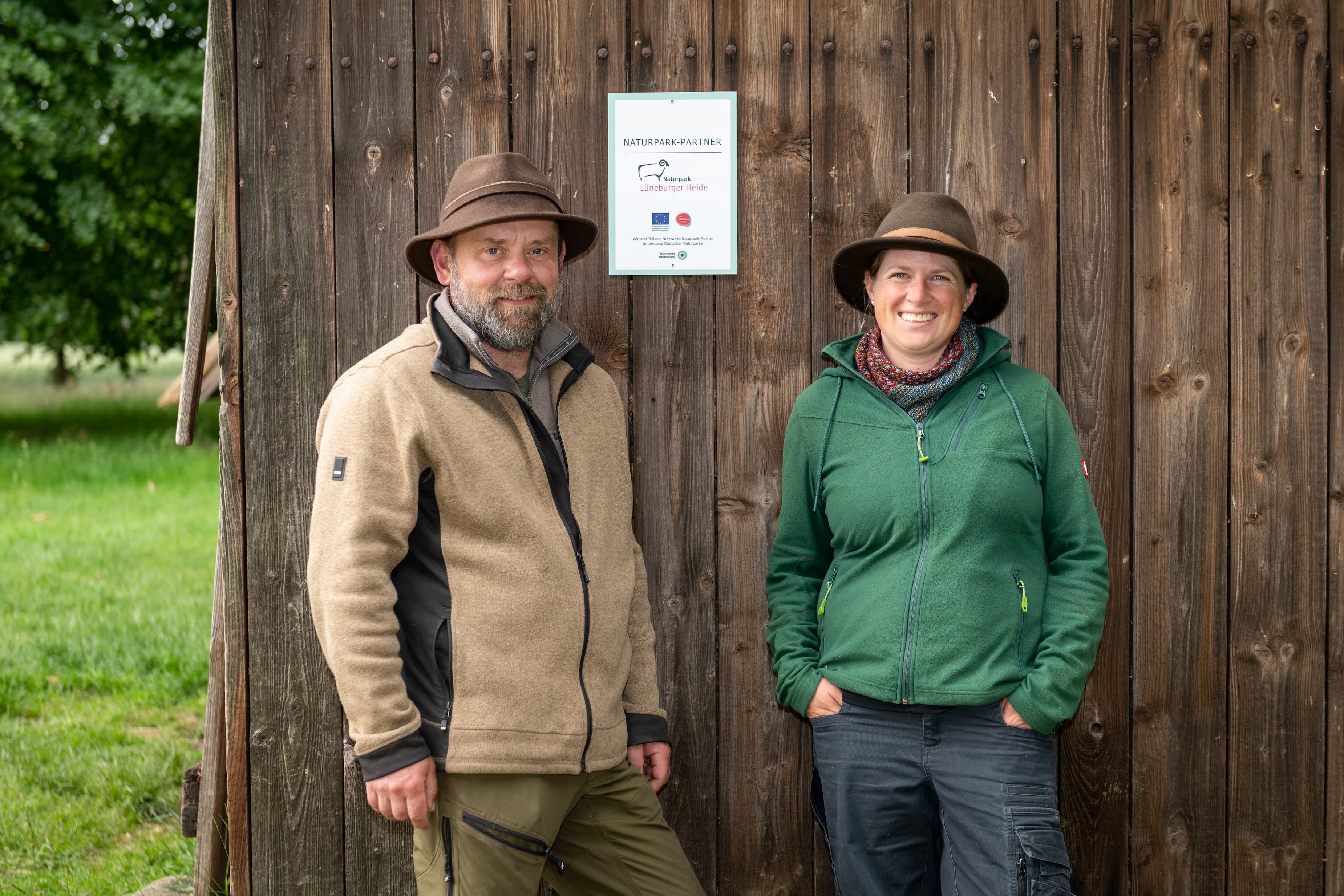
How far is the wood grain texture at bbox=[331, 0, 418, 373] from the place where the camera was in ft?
10.5

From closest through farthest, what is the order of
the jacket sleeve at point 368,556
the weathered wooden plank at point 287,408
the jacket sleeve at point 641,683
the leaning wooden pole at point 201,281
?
the jacket sleeve at point 368,556 < the jacket sleeve at point 641,683 < the weathered wooden plank at point 287,408 < the leaning wooden pole at point 201,281

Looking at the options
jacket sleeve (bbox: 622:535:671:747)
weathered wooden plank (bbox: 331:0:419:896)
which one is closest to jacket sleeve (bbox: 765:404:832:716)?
jacket sleeve (bbox: 622:535:671:747)

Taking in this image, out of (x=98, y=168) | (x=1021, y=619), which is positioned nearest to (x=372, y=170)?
(x=1021, y=619)

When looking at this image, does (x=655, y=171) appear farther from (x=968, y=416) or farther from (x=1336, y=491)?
(x=1336, y=491)

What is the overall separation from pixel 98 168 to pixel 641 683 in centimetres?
1440

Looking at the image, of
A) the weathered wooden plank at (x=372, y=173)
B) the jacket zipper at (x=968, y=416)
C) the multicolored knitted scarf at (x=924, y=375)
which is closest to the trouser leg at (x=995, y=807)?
the jacket zipper at (x=968, y=416)

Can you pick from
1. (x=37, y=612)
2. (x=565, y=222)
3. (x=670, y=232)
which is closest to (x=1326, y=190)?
(x=670, y=232)

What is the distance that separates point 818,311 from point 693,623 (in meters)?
0.99

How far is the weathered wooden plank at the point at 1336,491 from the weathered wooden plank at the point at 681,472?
1.78 metres

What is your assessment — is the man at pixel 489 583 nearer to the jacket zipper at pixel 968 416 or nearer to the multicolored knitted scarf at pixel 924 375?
the multicolored knitted scarf at pixel 924 375

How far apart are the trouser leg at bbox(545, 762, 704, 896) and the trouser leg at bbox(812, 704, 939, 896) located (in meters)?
0.39

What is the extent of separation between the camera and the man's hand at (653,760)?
9.25 feet

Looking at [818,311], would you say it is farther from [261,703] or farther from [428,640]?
[261,703]

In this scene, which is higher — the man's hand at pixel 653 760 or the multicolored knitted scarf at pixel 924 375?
the multicolored knitted scarf at pixel 924 375
